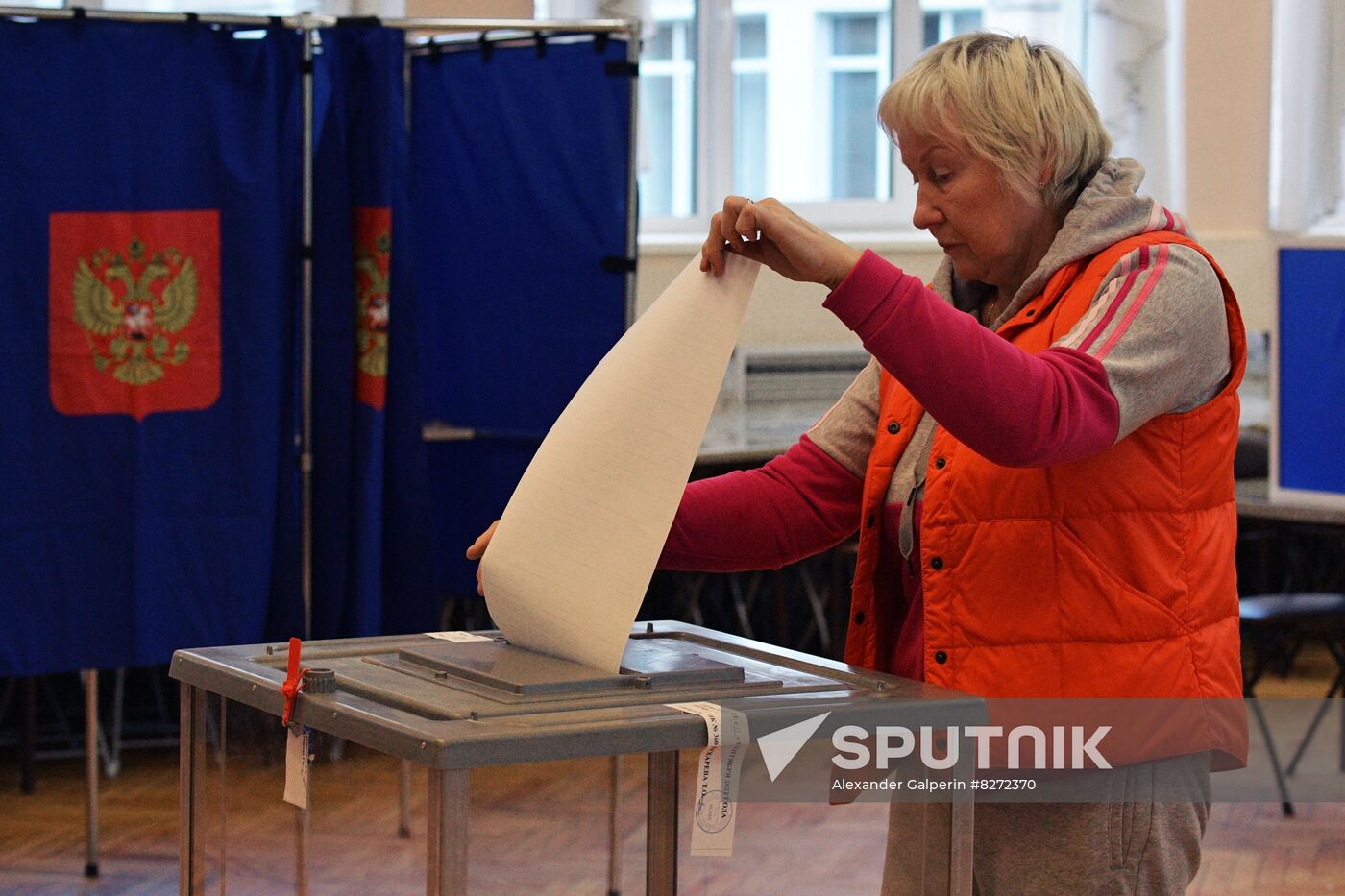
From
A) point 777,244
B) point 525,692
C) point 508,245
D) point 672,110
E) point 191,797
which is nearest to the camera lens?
point 525,692

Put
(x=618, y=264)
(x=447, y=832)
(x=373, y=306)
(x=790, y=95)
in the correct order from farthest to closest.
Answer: (x=790, y=95) < (x=618, y=264) < (x=373, y=306) < (x=447, y=832)

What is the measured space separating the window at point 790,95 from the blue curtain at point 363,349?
2.75m

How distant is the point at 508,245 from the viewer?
12.9ft

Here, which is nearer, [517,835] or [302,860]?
[517,835]

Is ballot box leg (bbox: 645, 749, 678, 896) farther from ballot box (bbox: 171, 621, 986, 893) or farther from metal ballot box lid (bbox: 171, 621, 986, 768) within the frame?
metal ballot box lid (bbox: 171, 621, 986, 768)

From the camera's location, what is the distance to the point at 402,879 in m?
1.54

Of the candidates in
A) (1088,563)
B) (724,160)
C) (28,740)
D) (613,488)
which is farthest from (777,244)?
(724,160)

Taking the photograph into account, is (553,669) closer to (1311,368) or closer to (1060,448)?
(1060,448)

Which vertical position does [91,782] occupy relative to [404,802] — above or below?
below

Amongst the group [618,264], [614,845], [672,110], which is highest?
[672,110]

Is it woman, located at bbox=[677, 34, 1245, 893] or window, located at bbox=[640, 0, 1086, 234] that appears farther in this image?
window, located at bbox=[640, 0, 1086, 234]

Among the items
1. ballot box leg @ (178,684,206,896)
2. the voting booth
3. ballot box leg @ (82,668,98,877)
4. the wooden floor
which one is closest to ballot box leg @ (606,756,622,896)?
the wooden floor

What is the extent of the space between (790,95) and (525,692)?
5651 millimetres

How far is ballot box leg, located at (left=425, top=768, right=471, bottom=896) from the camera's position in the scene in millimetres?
1214
